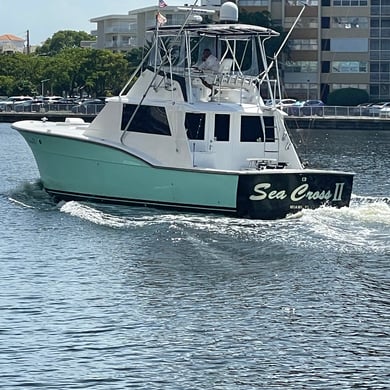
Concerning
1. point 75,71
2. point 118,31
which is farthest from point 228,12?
point 118,31

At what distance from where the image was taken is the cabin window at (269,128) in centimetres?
3244

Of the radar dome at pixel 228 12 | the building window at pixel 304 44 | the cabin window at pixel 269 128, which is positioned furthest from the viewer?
the building window at pixel 304 44

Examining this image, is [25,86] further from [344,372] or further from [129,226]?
[344,372]

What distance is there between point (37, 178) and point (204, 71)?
12.0 m

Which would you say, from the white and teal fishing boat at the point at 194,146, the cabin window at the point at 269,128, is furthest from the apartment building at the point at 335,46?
the cabin window at the point at 269,128

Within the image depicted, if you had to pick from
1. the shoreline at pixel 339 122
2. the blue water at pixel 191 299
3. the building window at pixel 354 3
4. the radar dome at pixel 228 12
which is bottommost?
the shoreline at pixel 339 122

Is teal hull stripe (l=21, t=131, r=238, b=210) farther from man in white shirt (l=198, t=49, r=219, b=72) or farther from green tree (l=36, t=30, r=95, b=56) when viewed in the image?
green tree (l=36, t=30, r=95, b=56)

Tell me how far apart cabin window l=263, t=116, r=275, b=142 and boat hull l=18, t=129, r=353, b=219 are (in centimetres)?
198

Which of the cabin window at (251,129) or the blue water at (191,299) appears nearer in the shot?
the blue water at (191,299)

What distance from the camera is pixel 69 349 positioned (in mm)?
19453

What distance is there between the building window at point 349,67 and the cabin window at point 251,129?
263 ft

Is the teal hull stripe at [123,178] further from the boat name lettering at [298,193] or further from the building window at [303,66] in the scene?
the building window at [303,66]

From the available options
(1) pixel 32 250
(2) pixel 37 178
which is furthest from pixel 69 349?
(2) pixel 37 178

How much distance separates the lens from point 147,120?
107 feet
